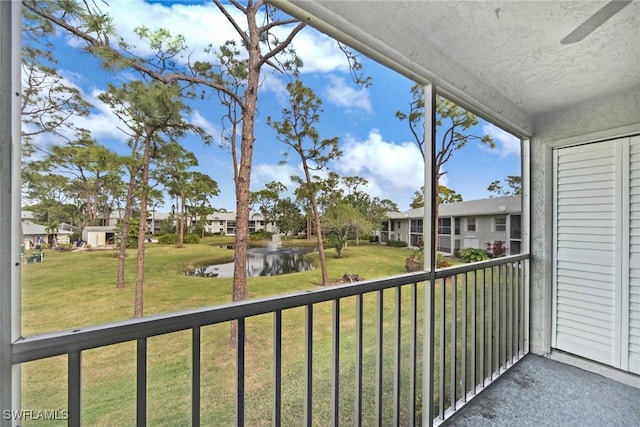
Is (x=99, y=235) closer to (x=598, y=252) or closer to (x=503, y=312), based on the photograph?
(x=503, y=312)

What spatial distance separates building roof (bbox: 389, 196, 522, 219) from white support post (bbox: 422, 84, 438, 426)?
0.26 metres

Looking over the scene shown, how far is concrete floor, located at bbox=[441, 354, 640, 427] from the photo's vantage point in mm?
1799

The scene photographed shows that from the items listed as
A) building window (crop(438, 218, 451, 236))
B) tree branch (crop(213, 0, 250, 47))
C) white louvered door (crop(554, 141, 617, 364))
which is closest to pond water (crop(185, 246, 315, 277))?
tree branch (crop(213, 0, 250, 47))

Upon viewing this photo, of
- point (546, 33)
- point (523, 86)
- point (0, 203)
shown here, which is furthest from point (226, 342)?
point (523, 86)

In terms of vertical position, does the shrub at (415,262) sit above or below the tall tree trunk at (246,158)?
below

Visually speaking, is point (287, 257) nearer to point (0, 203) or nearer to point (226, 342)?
point (226, 342)

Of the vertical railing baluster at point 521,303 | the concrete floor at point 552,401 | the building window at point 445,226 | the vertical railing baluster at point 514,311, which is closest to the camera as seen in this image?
the concrete floor at point 552,401

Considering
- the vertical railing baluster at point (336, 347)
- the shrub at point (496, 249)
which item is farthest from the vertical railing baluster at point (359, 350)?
the shrub at point (496, 249)

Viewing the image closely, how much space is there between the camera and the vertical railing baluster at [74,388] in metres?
0.75

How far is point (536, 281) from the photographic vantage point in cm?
270

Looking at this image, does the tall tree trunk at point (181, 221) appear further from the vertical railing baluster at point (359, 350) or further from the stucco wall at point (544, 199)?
the stucco wall at point (544, 199)

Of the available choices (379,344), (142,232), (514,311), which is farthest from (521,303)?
(142,232)

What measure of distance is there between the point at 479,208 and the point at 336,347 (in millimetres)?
2053

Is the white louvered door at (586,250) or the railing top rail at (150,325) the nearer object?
the railing top rail at (150,325)
